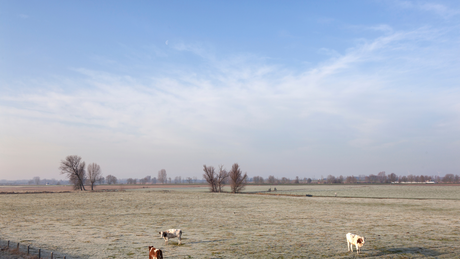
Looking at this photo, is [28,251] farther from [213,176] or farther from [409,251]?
[213,176]

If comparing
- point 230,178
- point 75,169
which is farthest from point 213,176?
point 75,169

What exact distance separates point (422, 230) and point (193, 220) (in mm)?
19474

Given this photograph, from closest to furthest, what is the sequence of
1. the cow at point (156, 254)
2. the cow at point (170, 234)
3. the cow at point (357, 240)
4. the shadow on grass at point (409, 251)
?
the cow at point (156, 254) < the cow at point (357, 240) < the shadow on grass at point (409, 251) < the cow at point (170, 234)

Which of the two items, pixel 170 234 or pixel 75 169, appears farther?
pixel 75 169

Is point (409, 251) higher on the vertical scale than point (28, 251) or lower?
lower

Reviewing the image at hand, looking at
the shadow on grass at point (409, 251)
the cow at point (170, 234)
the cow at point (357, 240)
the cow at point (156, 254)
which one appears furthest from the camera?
the cow at point (170, 234)

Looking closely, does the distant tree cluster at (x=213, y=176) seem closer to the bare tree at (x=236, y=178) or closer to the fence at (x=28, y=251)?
the bare tree at (x=236, y=178)

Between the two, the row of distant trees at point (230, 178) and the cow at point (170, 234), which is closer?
the cow at point (170, 234)

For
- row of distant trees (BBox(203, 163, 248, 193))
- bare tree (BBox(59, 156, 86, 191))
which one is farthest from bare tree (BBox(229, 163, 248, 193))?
bare tree (BBox(59, 156, 86, 191))

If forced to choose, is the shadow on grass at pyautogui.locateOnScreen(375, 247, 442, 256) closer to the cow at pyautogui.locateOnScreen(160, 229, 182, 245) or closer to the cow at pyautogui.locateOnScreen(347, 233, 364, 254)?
the cow at pyautogui.locateOnScreen(347, 233, 364, 254)

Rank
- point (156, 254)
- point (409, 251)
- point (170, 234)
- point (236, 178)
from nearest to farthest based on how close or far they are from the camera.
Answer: point (156, 254)
point (409, 251)
point (170, 234)
point (236, 178)

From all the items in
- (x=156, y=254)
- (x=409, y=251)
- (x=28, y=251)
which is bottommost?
(x=409, y=251)

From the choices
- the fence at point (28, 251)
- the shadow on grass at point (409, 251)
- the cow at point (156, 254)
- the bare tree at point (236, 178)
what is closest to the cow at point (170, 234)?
the cow at point (156, 254)

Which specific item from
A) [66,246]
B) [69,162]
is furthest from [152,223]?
[69,162]
